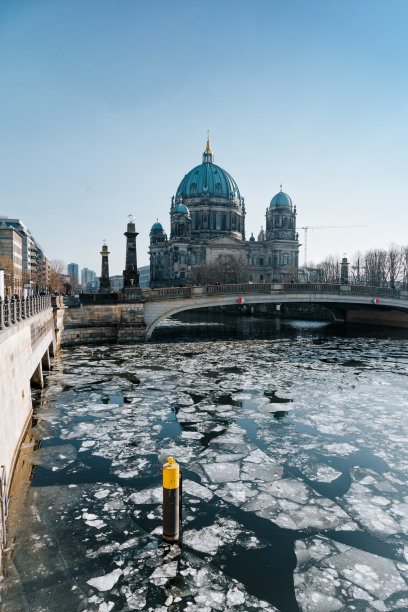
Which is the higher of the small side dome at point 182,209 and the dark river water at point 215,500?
the small side dome at point 182,209

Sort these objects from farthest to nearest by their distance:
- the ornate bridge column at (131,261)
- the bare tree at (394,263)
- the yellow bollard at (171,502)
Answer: the bare tree at (394,263), the ornate bridge column at (131,261), the yellow bollard at (171,502)

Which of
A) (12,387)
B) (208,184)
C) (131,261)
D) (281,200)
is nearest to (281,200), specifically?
(281,200)

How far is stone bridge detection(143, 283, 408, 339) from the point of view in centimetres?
3700

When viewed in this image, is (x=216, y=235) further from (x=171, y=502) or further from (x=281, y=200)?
(x=171, y=502)

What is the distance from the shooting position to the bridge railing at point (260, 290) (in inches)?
1471

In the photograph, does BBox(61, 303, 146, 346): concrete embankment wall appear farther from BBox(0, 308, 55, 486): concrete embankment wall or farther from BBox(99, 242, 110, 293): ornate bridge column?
BBox(0, 308, 55, 486): concrete embankment wall

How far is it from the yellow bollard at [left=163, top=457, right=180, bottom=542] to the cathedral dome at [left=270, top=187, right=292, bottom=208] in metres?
113

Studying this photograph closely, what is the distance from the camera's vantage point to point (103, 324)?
116 ft

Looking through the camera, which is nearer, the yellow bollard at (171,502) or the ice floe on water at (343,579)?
the ice floe on water at (343,579)

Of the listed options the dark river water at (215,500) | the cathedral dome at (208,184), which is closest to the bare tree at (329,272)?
the cathedral dome at (208,184)

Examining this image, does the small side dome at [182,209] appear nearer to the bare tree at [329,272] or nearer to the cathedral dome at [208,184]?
the cathedral dome at [208,184]

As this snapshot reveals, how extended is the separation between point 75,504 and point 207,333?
37156mm

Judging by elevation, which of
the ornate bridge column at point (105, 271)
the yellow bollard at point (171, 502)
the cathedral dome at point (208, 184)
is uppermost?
the cathedral dome at point (208, 184)

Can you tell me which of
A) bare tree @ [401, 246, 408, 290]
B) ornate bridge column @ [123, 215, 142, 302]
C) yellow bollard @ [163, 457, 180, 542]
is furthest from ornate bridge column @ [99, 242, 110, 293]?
bare tree @ [401, 246, 408, 290]
